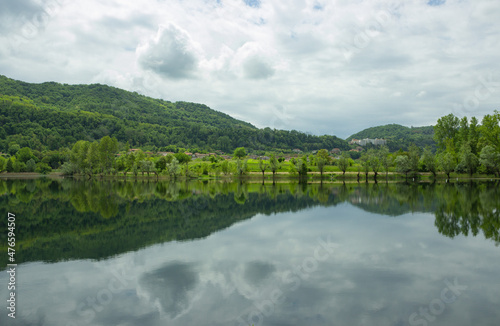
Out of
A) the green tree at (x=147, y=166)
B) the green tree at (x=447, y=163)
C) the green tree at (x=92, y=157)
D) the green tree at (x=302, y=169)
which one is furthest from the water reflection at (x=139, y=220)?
the green tree at (x=92, y=157)

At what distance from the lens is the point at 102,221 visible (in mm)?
25266

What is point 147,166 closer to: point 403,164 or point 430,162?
point 403,164

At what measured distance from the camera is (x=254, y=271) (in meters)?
14.2

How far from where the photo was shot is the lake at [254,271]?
33.6ft

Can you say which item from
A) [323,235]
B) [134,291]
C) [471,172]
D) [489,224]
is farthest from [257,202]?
[471,172]

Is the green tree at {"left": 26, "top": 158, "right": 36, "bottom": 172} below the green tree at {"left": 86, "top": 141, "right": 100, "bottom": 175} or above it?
below

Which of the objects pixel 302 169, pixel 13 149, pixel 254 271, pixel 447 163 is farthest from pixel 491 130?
pixel 13 149

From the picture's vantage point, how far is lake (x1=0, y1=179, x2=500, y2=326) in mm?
10234

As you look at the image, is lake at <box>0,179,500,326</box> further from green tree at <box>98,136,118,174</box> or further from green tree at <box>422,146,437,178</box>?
green tree at <box>98,136,118,174</box>

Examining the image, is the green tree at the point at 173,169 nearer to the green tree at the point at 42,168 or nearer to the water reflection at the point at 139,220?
the water reflection at the point at 139,220

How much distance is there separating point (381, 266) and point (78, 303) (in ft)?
41.2

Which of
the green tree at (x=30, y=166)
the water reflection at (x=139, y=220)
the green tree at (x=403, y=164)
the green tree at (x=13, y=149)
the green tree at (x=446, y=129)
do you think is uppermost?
the green tree at (x=446, y=129)

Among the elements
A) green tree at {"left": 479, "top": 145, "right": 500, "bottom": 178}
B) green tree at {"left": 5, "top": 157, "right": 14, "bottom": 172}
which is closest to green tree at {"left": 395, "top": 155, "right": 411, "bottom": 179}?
green tree at {"left": 479, "top": 145, "right": 500, "bottom": 178}

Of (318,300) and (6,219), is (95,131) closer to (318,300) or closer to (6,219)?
(6,219)
